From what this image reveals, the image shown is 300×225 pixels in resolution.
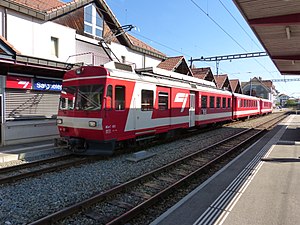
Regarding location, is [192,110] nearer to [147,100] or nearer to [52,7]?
[147,100]

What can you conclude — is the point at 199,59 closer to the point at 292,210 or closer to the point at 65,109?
the point at 65,109

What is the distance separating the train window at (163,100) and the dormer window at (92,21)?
25.8 feet

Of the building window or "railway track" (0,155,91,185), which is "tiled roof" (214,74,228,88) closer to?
the building window

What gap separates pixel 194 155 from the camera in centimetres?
954

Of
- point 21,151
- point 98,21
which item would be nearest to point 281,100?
point 98,21

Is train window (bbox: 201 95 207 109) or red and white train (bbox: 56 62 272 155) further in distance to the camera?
train window (bbox: 201 95 207 109)

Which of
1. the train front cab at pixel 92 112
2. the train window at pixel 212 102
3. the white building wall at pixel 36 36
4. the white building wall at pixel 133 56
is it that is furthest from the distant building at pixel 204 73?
the train front cab at pixel 92 112

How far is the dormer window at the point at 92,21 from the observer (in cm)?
1672

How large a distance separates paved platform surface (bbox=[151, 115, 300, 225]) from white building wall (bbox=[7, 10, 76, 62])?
10.7 m

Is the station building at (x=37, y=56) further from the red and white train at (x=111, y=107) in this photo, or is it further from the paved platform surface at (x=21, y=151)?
the red and white train at (x=111, y=107)

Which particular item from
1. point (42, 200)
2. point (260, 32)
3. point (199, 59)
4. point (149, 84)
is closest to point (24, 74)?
point (149, 84)

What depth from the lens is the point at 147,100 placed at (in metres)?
10.7

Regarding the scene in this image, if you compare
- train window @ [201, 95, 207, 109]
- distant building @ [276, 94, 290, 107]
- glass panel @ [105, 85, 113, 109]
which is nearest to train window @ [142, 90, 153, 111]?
glass panel @ [105, 85, 113, 109]

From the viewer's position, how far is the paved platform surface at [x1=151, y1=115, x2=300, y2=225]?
428cm
